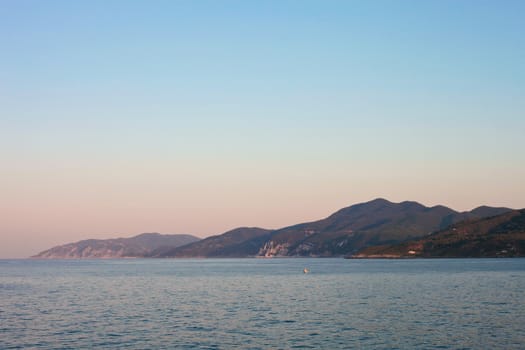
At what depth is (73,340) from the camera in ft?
227

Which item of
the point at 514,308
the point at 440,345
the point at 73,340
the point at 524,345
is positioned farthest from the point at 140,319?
the point at 514,308

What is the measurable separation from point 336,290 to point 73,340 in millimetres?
81472

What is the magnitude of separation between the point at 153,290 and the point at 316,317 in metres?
68.8

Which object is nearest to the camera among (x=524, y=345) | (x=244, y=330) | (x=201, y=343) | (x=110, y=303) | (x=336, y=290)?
(x=524, y=345)

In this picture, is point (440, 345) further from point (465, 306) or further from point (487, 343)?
point (465, 306)

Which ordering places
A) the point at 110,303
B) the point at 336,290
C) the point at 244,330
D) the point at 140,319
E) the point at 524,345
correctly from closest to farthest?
the point at 524,345, the point at 244,330, the point at 140,319, the point at 110,303, the point at 336,290

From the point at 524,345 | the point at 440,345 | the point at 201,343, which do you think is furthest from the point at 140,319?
the point at 524,345

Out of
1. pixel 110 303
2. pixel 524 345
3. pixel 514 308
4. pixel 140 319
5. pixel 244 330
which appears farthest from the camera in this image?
pixel 110 303

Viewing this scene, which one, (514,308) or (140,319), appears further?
(514,308)

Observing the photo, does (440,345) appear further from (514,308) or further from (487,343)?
(514,308)

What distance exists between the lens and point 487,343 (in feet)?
209

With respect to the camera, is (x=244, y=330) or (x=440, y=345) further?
(x=244, y=330)

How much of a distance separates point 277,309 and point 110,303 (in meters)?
34.3

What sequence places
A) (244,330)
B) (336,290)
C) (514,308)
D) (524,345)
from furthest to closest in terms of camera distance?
(336,290), (514,308), (244,330), (524,345)
